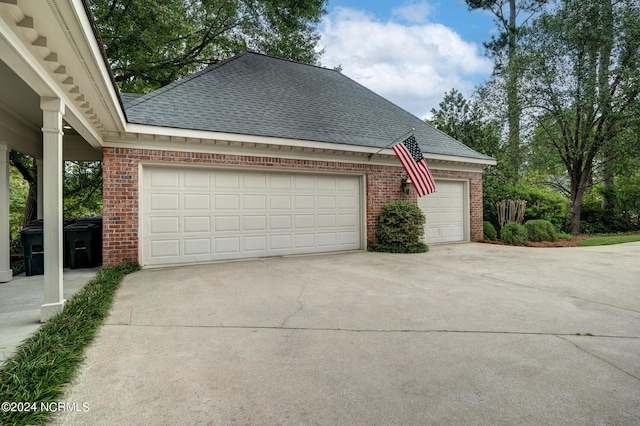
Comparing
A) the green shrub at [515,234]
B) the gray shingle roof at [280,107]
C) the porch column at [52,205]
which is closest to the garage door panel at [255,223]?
the gray shingle roof at [280,107]

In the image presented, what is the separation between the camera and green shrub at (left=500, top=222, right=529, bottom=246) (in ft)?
32.4

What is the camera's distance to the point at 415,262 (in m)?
6.87

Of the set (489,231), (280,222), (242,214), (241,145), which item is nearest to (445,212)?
(489,231)

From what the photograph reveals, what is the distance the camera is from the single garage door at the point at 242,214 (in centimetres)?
657

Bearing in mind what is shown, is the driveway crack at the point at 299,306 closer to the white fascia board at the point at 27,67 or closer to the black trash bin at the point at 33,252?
the white fascia board at the point at 27,67

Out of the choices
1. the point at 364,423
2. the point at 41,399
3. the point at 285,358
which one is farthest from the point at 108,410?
the point at 364,423

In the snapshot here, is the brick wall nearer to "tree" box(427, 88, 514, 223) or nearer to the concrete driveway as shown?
the concrete driveway

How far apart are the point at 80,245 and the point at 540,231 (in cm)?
1228

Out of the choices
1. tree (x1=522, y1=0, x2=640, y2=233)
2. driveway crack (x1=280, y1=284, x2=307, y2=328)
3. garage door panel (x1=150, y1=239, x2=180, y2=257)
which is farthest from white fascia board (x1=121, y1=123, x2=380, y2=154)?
tree (x1=522, y1=0, x2=640, y2=233)

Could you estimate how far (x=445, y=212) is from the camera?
10.2m

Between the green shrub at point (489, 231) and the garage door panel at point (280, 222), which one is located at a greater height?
the garage door panel at point (280, 222)

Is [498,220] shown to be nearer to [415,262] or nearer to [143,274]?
[415,262]

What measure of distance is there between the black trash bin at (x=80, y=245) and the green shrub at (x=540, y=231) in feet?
38.5

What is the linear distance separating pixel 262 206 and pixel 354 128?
3.52 m
